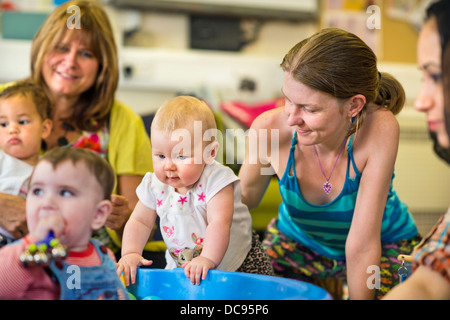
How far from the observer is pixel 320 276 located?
1265 millimetres

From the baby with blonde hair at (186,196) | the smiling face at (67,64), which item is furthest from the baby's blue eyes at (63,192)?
the smiling face at (67,64)

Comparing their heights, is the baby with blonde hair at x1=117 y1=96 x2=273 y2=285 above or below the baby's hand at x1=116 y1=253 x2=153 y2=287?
above

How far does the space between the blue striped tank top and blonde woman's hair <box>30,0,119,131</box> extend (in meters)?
0.45

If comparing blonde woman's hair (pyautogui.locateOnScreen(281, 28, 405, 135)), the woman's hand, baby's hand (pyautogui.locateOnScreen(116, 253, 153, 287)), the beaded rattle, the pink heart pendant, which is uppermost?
blonde woman's hair (pyautogui.locateOnScreen(281, 28, 405, 135))

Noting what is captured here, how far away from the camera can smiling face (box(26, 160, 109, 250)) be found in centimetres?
61

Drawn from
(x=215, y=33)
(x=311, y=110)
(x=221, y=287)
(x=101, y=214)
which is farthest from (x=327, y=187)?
(x=215, y=33)

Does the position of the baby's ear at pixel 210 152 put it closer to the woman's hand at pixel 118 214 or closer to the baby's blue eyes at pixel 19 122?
the woman's hand at pixel 118 214

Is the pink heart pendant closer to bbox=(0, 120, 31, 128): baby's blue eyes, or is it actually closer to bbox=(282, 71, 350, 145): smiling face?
bbox=(282, 71, 350, 145): smiling face

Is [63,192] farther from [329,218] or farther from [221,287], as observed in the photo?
[329,218]

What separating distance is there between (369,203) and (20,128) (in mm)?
597

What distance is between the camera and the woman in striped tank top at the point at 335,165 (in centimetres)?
86

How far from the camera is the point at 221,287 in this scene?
0.79 m

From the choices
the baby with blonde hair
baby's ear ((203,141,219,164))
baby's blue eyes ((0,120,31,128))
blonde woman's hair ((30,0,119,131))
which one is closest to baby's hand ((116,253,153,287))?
the baby with blonde hair

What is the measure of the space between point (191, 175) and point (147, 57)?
2036 millimetres
